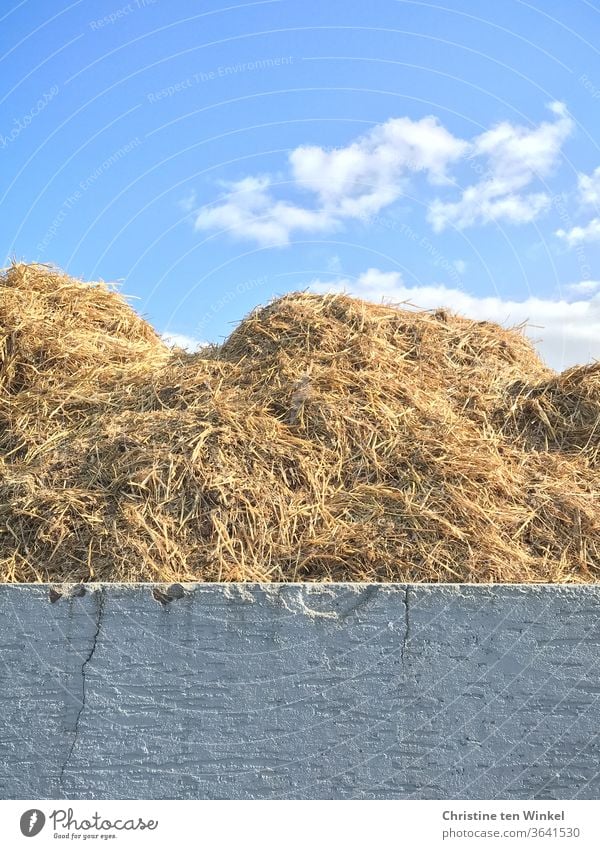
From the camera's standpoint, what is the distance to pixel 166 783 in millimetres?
2457

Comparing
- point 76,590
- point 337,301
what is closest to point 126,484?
point 76,590

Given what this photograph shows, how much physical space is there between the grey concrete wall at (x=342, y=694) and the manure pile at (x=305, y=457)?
9.6 inches

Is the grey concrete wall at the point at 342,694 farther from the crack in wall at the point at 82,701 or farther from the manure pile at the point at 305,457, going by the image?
the manure pile at the point at 305,457

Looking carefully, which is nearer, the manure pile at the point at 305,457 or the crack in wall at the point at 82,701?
the crack in wall at the point at 82,701

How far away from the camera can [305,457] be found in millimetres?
3029

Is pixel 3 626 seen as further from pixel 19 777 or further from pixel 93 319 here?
pixel 93 319

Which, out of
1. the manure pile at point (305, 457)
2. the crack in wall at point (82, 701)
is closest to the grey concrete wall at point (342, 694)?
the crack in wall at point (82, 701)

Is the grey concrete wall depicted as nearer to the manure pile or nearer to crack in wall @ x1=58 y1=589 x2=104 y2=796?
crack in wall @ x1=58 y1=589 x2=104 y2=796

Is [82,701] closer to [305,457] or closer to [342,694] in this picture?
[342,694]

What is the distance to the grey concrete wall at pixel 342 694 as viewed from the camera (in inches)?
95.8

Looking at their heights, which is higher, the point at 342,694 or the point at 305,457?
the point at 305,457

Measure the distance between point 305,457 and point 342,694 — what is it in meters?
0.92

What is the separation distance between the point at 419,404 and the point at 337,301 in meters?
0.82

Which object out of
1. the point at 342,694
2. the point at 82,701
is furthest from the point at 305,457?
the point at 82,701
